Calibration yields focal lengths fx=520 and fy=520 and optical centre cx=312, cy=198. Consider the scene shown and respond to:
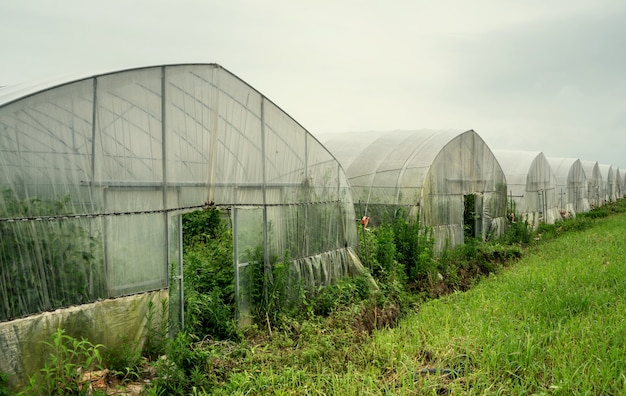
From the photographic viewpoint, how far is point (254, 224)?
794cm

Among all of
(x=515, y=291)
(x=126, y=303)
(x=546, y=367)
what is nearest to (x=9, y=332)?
(x=126, y=303)

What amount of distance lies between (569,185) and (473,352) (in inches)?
974

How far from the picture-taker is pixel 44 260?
524cm

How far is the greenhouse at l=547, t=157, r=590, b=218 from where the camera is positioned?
85.9 feet

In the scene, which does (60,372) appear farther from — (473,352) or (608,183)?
(608,183)

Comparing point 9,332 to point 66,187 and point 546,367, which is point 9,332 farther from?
point 546,367

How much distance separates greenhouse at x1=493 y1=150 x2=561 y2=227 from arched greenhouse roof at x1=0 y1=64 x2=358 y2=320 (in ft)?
41.4

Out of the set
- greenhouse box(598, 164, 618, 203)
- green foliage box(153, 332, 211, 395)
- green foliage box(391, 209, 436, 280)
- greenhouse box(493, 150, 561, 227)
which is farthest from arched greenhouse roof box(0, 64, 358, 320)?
greenhouse box(598, 164, 618, 203)

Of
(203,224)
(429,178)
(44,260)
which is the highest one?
(429,178)

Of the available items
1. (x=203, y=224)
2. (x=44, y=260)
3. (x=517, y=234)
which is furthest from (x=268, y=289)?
(x=517, y=234)

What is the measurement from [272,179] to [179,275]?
88.5 inches

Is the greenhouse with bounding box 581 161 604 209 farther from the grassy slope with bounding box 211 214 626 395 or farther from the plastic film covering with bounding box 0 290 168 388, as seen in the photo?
the plastic film covering with bounding box 0 290 168 388

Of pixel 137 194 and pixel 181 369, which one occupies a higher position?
pixel 137 194

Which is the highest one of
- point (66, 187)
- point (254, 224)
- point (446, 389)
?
point (66, 187)
